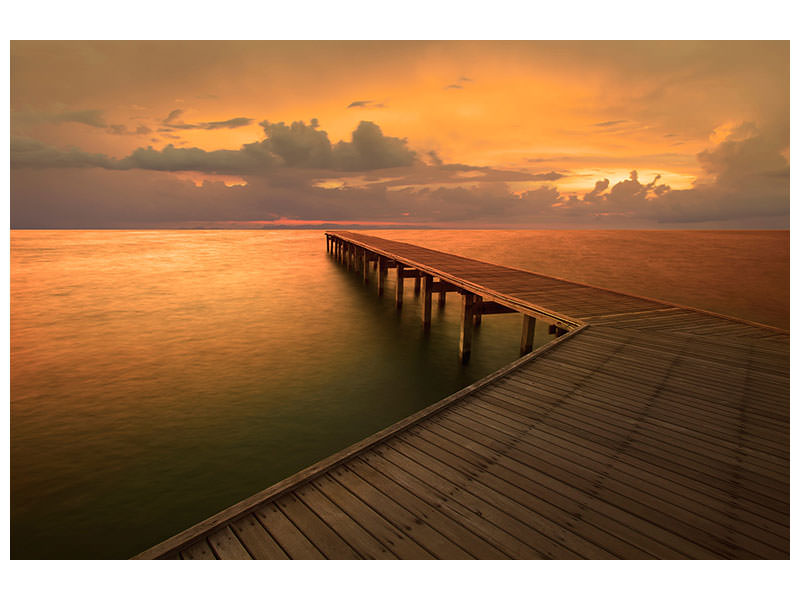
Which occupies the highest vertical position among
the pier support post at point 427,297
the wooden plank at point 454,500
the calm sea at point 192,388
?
the pier support post at point 427,297

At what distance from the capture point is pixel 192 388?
859 cm

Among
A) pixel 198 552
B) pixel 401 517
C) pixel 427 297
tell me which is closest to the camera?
pixel 198 552

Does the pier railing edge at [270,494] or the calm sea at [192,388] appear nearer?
the pier railing edge at [270,494]

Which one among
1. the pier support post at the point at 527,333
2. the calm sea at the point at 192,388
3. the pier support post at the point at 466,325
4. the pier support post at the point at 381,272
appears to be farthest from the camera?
the pier support post at the point at 381,272

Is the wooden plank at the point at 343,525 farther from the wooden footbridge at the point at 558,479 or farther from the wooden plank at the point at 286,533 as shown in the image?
the wooden plank at the point at 286,533

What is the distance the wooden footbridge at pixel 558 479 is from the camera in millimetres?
2516

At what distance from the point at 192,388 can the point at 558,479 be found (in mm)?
7966

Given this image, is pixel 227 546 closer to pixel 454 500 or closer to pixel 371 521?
pixel 371 521

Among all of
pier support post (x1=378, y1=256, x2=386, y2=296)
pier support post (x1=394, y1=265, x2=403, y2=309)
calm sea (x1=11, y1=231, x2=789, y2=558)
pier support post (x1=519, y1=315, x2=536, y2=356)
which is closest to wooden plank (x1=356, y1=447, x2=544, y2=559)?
calm sea (x1=11, y1=231, x2=789, y2=558)

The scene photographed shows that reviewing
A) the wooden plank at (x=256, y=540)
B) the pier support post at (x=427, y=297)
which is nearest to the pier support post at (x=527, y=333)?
the pier support post at (x=427, y=297)

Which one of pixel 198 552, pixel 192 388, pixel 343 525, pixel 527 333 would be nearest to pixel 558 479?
pixel 343 525

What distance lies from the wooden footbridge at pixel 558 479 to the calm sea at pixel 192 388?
3047 mm

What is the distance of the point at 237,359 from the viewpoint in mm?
10500
